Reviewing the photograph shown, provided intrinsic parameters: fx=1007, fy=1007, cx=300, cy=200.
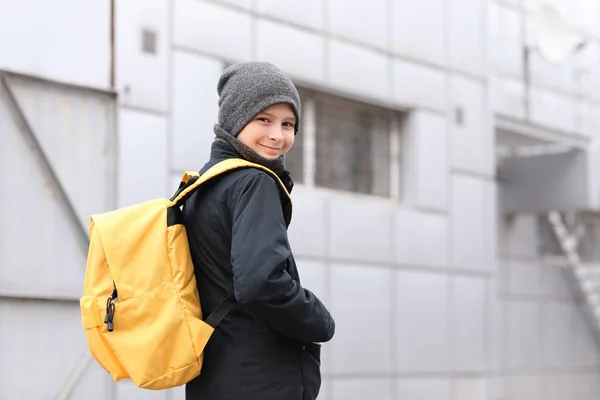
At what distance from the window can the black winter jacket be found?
5.49 m

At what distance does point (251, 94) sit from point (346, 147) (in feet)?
20.5

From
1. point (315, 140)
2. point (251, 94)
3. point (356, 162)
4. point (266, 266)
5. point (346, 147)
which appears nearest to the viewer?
point (266, 266)

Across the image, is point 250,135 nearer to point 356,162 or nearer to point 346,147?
point 346,147

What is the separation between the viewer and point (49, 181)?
6500 millimetres

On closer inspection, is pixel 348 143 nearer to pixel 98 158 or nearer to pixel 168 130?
pixel 168 130

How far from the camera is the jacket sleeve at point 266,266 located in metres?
2.87

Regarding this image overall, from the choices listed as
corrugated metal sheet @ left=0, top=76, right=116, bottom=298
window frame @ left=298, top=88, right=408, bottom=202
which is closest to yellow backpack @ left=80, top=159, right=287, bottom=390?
corrugated metal sheet @ left=0, top=76, right=116, bottom=298

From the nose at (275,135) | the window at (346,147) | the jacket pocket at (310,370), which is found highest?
the window at (346,147)

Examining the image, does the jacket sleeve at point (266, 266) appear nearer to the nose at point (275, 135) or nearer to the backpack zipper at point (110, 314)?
the nose at point (275, 135)

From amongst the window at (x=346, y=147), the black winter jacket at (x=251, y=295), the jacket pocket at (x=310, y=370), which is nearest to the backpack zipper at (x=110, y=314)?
the black winter jacket at (x=251, y=295)

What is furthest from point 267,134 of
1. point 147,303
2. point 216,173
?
point 147,303

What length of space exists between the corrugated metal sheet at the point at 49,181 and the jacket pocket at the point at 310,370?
3.52m

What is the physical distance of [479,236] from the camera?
10375mm

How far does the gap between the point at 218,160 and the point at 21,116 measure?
3529mm
